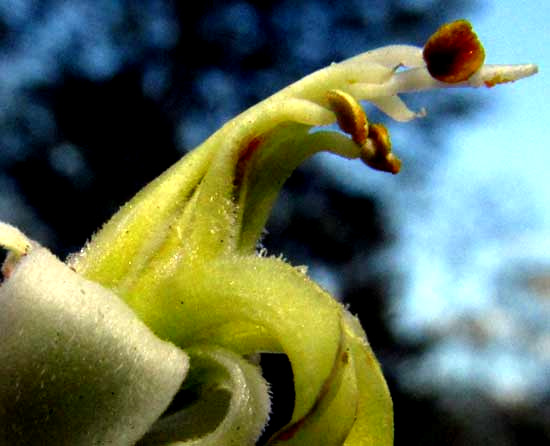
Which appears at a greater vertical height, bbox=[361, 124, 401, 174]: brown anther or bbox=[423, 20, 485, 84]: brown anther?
bbox=[423, 20, 485, 84]: brown anther

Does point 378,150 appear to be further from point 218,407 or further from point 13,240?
point 13,240

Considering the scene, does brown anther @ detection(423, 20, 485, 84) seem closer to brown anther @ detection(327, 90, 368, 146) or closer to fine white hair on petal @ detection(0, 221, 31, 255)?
brown anther @ detection(327, 90, 368, 146)

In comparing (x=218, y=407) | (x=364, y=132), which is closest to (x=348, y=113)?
(x=364, y=132)

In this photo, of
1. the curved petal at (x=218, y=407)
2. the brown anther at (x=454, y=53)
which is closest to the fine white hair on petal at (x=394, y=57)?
the brown anther at (x=454, y=53)

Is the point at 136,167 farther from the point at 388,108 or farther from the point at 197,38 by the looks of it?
the point at 388,108

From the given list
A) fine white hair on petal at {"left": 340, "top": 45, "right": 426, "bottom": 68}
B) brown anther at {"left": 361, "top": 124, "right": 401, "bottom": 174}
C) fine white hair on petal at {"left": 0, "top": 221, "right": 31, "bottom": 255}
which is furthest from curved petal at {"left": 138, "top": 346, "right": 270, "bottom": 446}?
fine white hair on petal at {"left": 340, "top": 45, "right": 426, "bottom": 68}

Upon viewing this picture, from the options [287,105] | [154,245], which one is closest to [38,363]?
[154,245]
